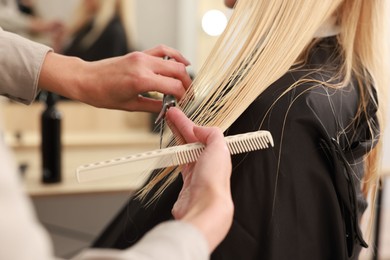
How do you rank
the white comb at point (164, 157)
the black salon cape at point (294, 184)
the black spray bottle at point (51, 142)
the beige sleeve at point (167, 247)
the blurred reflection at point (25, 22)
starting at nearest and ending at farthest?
the beige sleeve at point (167, 247), the white comb at point (164, 157), the black salon cape at point (294, 184), the black spray bottle at point (51, 142), the blurred reflection at point (25, 22)

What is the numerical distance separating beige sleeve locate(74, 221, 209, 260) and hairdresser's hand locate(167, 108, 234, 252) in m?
0.03

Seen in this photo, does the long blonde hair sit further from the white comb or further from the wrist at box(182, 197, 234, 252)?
the wrist at box(182, 197, 234, 252)

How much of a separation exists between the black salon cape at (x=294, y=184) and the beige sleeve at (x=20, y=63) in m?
0.30

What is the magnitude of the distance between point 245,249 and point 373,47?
17.8 inches

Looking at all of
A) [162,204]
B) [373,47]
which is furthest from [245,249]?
[373,47]

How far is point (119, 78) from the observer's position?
908 mm

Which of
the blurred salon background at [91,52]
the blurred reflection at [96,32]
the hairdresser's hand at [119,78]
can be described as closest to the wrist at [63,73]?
the hairdresser's hand at [119,78]

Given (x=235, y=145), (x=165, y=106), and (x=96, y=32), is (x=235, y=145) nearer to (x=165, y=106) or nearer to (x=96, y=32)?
(x=165, y=106)

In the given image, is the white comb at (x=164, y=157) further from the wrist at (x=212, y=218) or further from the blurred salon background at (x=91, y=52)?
the blurred salon background at (x=91, y=52)

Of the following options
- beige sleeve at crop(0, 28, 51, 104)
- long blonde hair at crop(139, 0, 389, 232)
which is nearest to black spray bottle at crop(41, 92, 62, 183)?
beige sleeve at crop(0, 28, 51, 104)

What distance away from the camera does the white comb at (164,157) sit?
2.11 ft

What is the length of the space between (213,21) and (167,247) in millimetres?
2001

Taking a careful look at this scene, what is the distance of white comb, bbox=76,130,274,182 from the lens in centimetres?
64

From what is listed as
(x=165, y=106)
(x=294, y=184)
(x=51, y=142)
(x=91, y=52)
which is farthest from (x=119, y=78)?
(x=91, y=52)
